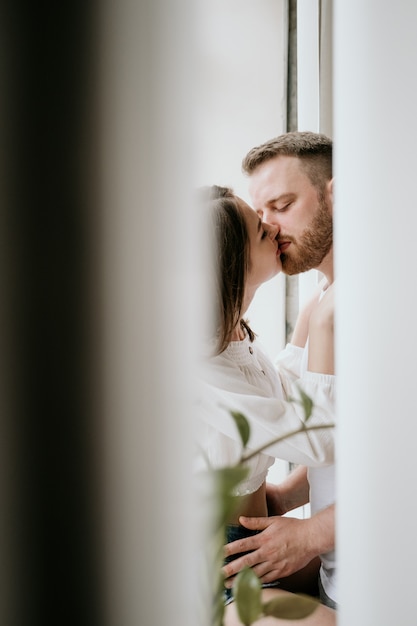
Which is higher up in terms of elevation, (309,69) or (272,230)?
(309,69)

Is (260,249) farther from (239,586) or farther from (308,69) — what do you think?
(239,586)

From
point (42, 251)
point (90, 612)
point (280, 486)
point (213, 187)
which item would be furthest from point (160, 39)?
point (280, 486)

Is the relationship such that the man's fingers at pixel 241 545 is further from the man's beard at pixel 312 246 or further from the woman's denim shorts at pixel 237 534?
the man's beard at pixel 312 246

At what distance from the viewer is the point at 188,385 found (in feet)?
1.21

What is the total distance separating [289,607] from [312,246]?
1.55 ft

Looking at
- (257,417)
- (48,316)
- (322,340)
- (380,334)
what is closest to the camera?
(48,316)

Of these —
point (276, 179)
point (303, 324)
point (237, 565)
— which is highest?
point (276, 179)

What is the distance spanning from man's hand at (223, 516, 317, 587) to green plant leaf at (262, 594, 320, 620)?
0.15 m

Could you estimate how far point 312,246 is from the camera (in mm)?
763

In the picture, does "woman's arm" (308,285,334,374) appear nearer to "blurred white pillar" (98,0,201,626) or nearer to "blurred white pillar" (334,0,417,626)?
"blurred white pillar" (334,0,417,626)

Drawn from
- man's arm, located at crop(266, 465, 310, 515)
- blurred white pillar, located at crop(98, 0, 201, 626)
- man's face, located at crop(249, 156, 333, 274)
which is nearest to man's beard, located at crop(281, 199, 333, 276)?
man's face, located at crop(249, 156, 333, 274)

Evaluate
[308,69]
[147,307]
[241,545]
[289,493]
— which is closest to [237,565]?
[241,545]

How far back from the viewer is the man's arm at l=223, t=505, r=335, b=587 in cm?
62

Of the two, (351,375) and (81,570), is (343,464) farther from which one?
(81,570)
